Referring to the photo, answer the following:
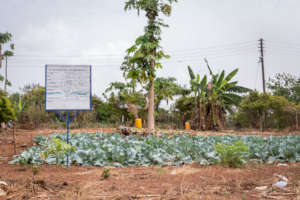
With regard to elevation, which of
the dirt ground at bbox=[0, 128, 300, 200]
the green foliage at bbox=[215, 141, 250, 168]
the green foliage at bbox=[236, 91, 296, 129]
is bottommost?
the dirt ground at bbox=[0, 128, 300, 200]

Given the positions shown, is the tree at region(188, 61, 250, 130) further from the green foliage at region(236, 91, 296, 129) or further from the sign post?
the sign post

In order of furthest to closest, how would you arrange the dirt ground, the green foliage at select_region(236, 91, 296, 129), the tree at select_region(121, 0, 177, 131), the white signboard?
the green foliage at select_region(236, 91, 296, 129) → the tree at select_region(121, 0, 177, 131) → the white signboard → the dirt ground

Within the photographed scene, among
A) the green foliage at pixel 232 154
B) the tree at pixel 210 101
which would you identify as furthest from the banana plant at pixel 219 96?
the green foliage at pixel 232 154

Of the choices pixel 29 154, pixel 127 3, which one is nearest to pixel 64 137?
pixel 29 154

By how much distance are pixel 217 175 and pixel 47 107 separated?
329 cm

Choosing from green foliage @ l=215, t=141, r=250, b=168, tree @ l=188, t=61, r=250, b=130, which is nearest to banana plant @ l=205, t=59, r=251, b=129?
tree @ l=188, t=61, r=250, b=130

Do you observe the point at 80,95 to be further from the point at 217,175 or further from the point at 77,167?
the point at 217,175

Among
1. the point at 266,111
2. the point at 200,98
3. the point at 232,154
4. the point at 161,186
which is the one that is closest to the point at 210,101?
the point at 200,98

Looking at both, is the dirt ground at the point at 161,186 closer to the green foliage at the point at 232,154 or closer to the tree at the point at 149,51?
the green foliage at the point at 232,154

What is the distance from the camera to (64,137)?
7.84 m

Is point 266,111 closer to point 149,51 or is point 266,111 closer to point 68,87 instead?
point 149,51

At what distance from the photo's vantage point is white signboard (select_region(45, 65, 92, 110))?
5102mm

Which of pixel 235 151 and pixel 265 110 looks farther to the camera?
pixel 265 110

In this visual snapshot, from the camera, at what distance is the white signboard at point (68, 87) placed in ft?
16.7
